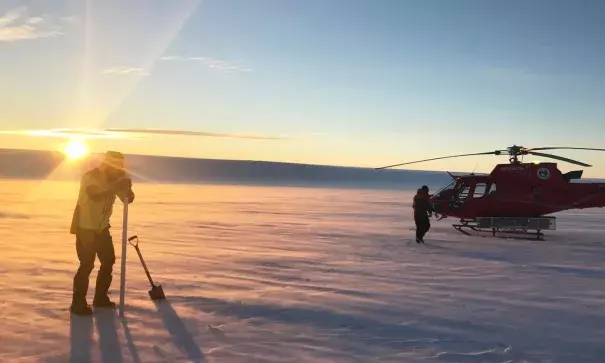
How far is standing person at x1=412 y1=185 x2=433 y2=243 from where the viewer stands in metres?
12.3

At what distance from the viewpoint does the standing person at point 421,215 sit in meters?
12.3

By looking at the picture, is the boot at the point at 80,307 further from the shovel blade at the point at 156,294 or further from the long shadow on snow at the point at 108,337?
the shovel blade at the point at 156,294

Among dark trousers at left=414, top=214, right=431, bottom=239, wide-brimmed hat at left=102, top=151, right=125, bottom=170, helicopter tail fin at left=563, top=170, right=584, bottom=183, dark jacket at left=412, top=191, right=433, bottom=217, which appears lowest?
dark trousers at left=414, top=214, right=431, bottom=239

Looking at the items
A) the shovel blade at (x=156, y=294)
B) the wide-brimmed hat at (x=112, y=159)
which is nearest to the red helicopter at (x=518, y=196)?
the shovel blade at (x=156, y=294)

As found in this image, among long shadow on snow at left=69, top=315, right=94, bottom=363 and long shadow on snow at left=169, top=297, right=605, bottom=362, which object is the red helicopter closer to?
long shadow on snow at left=169, top=297, right=605, bottom=362

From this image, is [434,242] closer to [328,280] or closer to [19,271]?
[328,280]

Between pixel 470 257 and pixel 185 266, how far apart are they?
5174 millimetres

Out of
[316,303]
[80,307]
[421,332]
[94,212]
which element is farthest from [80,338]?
[421,332]

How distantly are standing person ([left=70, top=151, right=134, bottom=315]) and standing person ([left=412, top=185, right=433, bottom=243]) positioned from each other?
26.1ft

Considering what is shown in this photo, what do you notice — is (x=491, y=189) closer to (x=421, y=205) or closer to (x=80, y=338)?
(x=421, y=205)

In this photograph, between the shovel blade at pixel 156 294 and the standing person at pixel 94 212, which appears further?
the shovel blade at pixel 156 294

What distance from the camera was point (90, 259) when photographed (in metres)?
5.64

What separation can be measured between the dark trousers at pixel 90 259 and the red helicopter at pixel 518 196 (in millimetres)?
9855

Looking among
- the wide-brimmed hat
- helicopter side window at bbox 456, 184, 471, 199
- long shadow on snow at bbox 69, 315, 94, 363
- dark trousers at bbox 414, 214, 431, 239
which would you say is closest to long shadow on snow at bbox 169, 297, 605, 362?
long shadow on snow at bbox 69, 315, 94, 363
